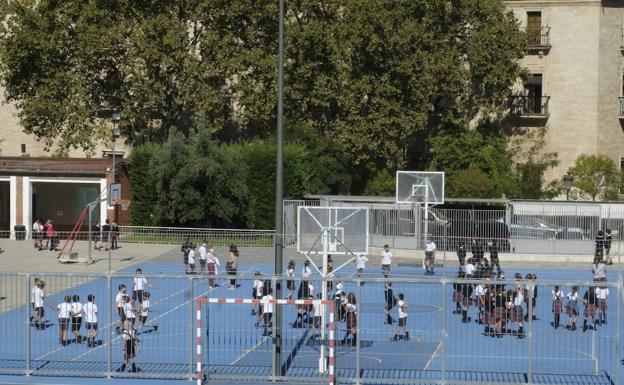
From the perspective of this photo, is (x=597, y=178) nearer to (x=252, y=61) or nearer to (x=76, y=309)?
(x=252, y=61)

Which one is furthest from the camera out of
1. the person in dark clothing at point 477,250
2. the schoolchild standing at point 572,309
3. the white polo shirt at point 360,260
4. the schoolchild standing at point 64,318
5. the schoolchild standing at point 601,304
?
the person in dark clothing at point 477,250

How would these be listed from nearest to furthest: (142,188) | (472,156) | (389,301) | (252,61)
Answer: (389,301) → (142,188) → (252,61) → (472,156)

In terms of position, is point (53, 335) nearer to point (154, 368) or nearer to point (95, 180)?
point (154, 368)

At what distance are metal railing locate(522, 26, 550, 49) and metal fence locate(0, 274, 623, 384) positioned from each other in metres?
34.0

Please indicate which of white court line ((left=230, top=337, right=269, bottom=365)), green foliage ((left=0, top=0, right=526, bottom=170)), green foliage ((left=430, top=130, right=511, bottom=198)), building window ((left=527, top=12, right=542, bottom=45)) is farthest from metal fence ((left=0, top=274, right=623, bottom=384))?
building window ((left=527, top=12, right=542, bottom=45))

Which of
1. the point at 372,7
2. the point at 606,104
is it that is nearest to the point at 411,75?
the point at 372,7

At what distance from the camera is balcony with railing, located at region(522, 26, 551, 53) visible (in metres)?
59.9

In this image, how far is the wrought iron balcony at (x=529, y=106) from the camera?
197 feet

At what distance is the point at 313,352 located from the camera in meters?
24.5

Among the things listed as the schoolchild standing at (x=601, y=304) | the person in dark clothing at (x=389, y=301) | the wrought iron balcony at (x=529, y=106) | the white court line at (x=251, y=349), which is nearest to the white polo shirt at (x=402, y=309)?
the person in dark clothing at (x=389, y=301)

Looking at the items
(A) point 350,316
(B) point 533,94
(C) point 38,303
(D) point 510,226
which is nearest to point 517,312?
(A) point 350,316

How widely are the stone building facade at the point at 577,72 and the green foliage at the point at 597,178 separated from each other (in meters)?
3.15

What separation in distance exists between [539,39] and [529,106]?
3825 millimetres

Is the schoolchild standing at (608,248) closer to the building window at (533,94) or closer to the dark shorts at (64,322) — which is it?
the building window at (533,94)
